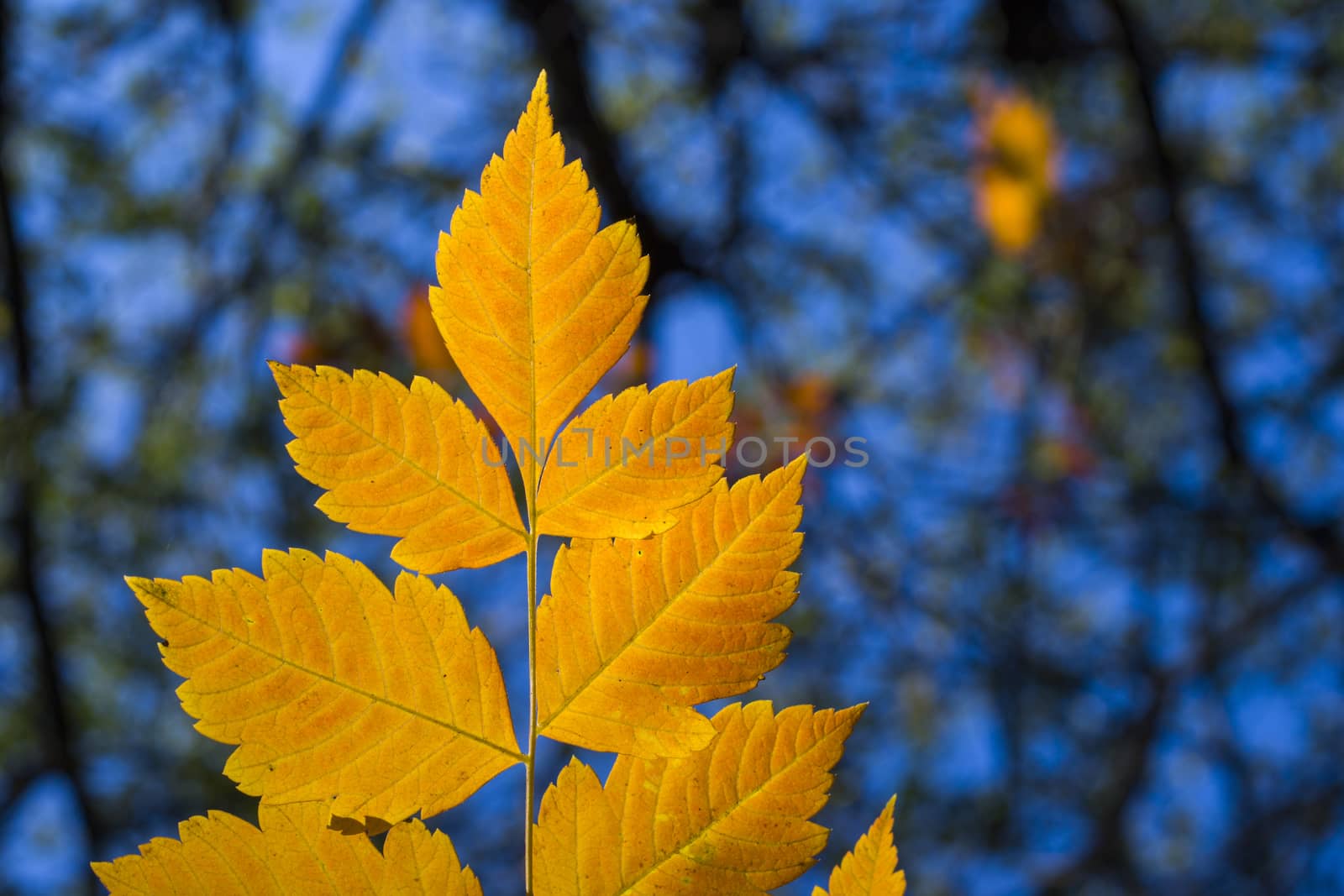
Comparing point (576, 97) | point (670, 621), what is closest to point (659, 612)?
point (670, 621)

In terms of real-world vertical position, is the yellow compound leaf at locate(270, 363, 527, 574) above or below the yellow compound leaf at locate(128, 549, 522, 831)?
above

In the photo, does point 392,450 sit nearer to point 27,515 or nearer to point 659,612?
point 659,612

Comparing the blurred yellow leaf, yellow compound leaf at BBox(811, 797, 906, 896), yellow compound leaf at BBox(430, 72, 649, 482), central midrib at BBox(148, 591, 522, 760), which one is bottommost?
A: yellow compound leaf at BBox(811, 797, 906, 896)

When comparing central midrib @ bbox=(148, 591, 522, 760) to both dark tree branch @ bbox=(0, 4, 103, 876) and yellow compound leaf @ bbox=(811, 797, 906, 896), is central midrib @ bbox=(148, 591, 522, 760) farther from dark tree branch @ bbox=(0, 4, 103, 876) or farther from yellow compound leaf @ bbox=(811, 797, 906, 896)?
dark tree branch @ bbox=(0, 4, 103, 876)

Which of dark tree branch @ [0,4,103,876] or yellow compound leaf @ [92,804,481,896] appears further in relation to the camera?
dark tree branch @ [0,4,103,876]

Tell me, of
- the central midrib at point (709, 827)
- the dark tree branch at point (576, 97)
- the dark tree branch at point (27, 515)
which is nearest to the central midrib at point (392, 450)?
the central midrib at point (709, 827)

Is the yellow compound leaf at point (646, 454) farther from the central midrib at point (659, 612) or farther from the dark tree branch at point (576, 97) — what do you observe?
the dark tree branch at point (576, 97)

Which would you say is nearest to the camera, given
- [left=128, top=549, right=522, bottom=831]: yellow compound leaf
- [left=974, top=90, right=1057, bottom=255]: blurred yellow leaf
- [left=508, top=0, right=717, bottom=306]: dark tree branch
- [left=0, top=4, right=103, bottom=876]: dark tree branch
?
[left=128, top=549, right=522, bottom=831]: yellow compound leaf

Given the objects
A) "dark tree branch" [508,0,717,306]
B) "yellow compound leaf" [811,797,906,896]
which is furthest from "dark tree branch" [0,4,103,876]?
"yellow compound leaf" [811,797,906,896]

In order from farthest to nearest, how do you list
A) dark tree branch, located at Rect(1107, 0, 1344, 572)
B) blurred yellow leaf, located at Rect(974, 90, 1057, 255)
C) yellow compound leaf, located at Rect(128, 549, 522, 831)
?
blurred yellow leaf, located at Rect(974, 90, 1057, 255)
dark tree branch, located at Rect(1107, 0, 1344, 572)
yellow compound leaf, located at Rect(128, 549, 522, 831)
